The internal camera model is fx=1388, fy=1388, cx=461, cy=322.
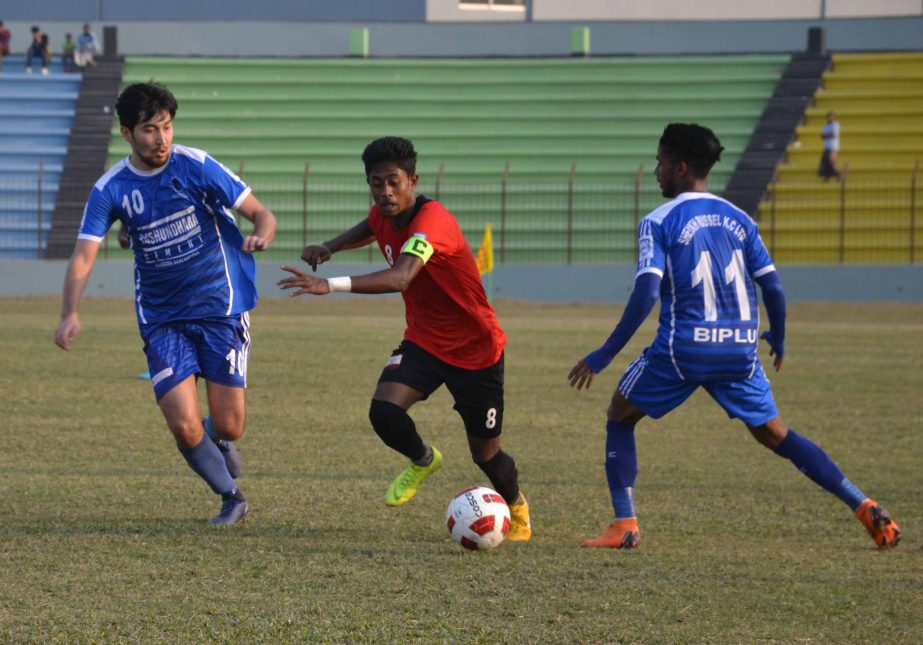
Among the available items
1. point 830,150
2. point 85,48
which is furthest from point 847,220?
point 85,48

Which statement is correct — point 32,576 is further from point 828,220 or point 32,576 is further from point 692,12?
point 692,12

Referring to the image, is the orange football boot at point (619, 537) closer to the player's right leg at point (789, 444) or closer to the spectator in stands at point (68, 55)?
the player's right leg at point (789, 444)

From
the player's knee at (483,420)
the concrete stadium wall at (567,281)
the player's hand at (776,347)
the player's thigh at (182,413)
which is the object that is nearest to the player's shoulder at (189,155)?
the player's thigh at (182,413)

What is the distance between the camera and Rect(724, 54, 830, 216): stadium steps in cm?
2962

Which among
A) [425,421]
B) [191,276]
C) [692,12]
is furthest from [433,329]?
[692,12]

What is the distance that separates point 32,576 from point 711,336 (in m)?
2.99

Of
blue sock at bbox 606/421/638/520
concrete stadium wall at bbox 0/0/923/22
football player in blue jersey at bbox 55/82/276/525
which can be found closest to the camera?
blue sock at bbox 606/421/638/520

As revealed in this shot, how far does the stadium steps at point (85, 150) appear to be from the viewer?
2972 centimetres

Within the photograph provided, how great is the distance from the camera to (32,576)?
5410 millimetres

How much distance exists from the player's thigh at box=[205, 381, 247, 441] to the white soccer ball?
1.23m

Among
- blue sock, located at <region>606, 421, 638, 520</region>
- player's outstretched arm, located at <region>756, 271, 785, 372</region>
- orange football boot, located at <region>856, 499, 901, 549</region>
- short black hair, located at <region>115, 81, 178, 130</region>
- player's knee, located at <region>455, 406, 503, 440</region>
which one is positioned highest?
short black hair, located at <region>115, 81, 178, 130</region>

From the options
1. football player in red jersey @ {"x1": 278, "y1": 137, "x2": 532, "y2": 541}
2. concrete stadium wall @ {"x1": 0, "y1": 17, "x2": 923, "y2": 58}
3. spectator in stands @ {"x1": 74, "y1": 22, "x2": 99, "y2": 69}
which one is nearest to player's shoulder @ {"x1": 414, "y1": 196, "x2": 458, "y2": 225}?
football player in red jersey @ {"x1": 278, "y1": 137, "x2": 532, "y2": 541}

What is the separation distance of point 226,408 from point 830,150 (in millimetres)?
24119

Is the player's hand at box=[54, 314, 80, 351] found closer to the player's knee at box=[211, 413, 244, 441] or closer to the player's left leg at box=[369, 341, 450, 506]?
the player's knee at box=[211, 413, 244, 441]
